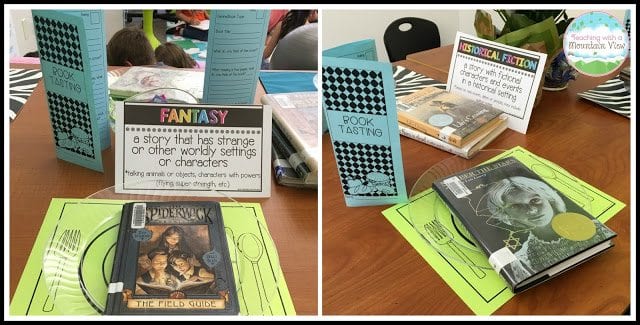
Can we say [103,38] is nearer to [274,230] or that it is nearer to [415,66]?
[274,230]

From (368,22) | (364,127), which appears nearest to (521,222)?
(364,127)

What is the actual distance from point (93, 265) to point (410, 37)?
1.90 m

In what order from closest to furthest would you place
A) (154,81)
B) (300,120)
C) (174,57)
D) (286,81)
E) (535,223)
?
(535,223) < (300,120) < (154,81) < (286,81) < (174,57)

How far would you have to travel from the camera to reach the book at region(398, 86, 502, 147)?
39.6 inches

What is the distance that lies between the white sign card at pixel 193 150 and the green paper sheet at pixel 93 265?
53mm

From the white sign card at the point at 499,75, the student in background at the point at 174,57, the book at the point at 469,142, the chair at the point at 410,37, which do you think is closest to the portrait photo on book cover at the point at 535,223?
the book at the point at 469,142

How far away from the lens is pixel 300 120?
40.8 inches

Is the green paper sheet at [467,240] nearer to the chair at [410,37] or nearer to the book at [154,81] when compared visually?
the book at [154,81]

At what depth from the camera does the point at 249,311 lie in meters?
0.65

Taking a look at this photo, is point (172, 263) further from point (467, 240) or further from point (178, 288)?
point (467, 240)

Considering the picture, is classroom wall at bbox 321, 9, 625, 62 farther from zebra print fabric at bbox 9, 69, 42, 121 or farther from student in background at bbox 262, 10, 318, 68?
zebra print fabric at bbox 9, 69, 42, 121

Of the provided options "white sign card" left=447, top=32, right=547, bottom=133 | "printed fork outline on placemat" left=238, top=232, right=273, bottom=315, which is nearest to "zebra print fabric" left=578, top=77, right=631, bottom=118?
"white sign card" left=447, top=32, right=547, bottom=133

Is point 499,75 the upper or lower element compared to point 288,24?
upper

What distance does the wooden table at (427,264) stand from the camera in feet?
2.26
